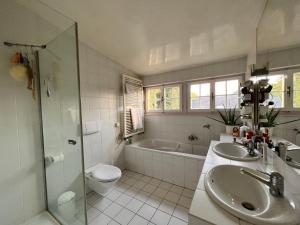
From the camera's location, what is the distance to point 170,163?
2.27 metres

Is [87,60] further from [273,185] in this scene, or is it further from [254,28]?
[273,185]

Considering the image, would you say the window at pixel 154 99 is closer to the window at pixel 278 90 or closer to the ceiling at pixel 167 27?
the ceiling at pixel 167 27

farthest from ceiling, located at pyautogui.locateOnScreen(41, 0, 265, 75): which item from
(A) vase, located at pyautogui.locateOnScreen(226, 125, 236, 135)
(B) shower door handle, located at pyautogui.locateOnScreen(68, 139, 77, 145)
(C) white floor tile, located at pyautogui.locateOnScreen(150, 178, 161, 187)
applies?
(C) white floor tile, located at pyautogui.locateOnScreen(150, 178, 161, 187)

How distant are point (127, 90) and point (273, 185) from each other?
2.48 m

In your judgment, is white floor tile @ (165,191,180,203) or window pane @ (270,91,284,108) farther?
white floor tile @ (165,191,180,203)

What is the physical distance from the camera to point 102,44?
1989 mm

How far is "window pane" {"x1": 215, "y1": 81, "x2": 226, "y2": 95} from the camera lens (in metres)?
2.61

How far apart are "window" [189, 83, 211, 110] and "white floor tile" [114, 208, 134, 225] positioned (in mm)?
2223

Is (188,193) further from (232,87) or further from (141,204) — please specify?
(232,87)

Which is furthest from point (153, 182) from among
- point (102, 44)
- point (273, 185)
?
point (102, 44)

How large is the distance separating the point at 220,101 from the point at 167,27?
71.8 inches

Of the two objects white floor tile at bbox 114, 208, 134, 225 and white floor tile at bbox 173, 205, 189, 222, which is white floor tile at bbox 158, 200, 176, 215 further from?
white floor tile at bbox 114, 208, 134, 225

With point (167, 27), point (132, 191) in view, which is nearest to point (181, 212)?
point (132, 191)

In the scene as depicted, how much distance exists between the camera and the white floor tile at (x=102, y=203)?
1754 millimetres
